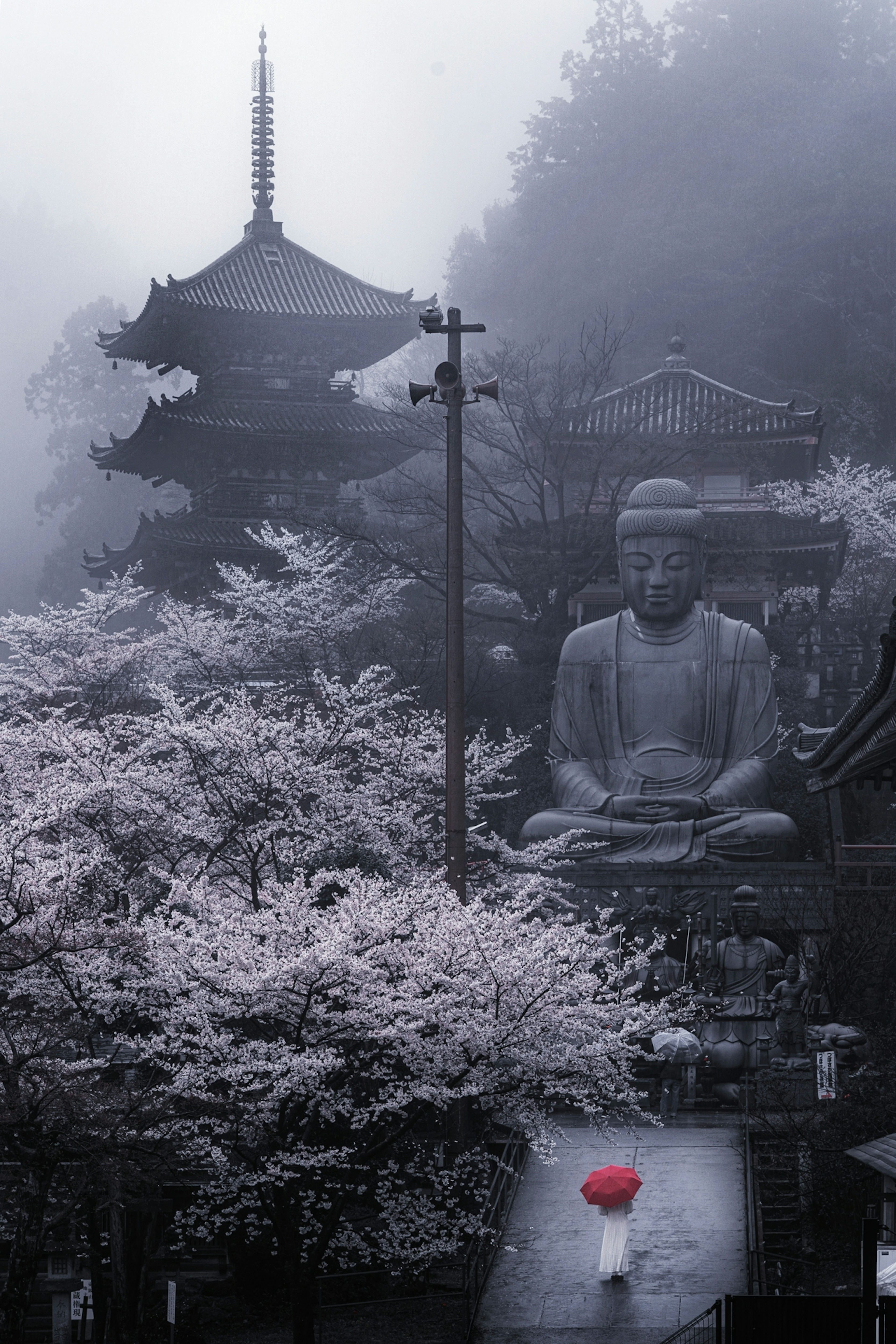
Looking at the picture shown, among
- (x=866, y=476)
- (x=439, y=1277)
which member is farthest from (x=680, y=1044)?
(x=866, y=476)

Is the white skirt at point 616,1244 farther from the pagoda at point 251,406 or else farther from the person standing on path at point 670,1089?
the pagoda at point 251,406

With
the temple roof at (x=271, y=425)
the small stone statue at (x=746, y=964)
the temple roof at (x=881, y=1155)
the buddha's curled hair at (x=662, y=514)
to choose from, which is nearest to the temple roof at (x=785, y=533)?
the buddha's curled hair at (x=662, y=514)

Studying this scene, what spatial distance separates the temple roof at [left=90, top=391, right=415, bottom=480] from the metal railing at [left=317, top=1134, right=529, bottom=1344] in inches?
1070

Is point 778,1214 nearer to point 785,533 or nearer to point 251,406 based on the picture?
point 785,533

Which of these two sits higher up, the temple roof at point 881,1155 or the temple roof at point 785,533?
the temple roof at point 785,533

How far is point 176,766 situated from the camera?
17594 mm

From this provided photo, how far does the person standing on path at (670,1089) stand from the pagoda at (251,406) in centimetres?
2231

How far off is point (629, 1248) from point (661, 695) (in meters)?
13.6

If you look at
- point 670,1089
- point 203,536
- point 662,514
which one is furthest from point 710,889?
point 203,536

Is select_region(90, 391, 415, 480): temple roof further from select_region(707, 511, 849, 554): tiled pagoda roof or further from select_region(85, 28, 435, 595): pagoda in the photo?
select_region(707, 511, 849, 554): tiled pagoda roof

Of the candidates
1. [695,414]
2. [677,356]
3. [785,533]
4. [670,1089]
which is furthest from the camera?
[677,356]

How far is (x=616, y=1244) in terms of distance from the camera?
13.5 meters

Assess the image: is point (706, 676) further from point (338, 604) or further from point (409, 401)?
point (409, 401)

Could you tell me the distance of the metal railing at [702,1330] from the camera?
9.46 m
